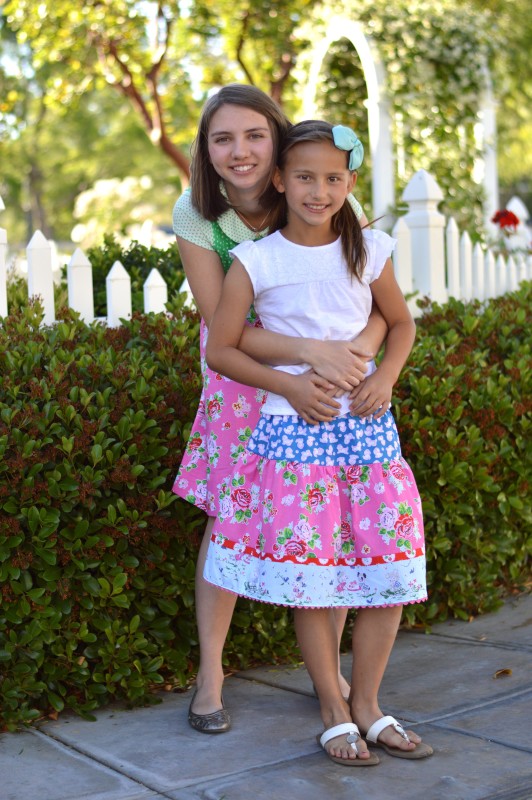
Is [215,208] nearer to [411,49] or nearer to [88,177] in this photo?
[411,49]

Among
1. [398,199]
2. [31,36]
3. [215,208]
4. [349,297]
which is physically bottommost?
[349,297]

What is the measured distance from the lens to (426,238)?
17.5 feet

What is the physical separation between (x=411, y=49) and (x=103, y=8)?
16.9 ft

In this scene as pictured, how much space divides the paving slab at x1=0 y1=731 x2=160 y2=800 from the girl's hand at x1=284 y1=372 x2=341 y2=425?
1.02m

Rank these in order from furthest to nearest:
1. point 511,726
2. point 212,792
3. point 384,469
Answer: point 511,726 < point 384,469 < point 212,792

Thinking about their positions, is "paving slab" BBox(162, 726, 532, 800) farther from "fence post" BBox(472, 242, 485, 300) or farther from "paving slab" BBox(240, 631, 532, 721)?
"fence post" BBox(472, 242, 485, 300)

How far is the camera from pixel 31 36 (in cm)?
1299

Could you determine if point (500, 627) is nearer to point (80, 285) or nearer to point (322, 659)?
point (322, 659)

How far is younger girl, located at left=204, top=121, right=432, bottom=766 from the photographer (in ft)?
8.64

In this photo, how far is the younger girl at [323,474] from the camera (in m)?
2.63

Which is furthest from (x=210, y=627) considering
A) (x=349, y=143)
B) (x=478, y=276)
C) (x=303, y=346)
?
(x=478, y=276)

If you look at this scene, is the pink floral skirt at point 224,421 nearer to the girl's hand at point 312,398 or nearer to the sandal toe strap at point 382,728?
the girl's hand at point 312,398

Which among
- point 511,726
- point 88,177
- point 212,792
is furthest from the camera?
point 88,177

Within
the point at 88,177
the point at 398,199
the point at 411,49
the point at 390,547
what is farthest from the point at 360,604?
the point at 88,177
